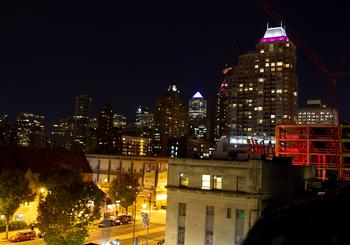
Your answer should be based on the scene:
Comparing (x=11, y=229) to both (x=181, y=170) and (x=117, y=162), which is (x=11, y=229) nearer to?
(x=181, y=170)

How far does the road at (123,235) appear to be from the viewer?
6134cm

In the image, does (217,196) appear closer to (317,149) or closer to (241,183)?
(241,183)

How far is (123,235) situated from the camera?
218 ft

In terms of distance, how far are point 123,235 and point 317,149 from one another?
207 ft

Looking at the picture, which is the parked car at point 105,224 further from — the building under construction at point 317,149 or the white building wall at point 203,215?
the building under construction at point 317,149

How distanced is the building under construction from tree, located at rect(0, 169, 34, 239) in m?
64.2

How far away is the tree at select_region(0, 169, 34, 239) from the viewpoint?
61062mm

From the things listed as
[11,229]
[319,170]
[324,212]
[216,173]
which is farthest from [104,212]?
[324,212]

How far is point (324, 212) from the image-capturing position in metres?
2.91

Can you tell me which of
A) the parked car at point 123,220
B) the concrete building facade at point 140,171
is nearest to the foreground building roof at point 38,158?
the concrete building facade at point 140,171

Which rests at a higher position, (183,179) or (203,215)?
(183,179)

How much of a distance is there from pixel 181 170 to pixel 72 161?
4788 cm

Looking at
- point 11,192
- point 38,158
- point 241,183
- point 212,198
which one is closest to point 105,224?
point 11,192

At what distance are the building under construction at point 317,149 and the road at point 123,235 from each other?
46448 millimetres
